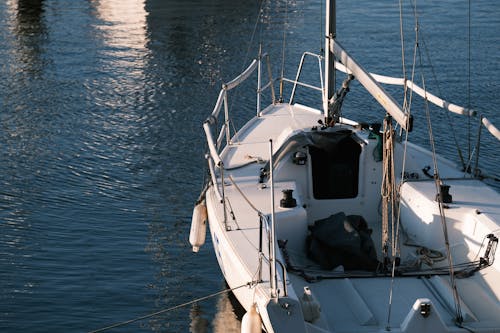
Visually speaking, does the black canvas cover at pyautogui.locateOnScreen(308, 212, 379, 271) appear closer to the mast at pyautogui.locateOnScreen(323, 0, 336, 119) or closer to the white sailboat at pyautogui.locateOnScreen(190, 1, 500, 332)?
the white sailboat at pyautogui.locateOnScreen(190, 1, 500, 332)

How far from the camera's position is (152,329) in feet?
52.4

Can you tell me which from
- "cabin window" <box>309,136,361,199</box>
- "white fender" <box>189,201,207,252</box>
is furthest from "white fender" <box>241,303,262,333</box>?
"cabin window" <box>309,136,361,199</box>

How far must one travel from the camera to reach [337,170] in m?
16.2

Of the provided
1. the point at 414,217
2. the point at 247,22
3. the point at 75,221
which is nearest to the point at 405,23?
the point at 247,22

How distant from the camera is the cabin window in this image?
638 inches

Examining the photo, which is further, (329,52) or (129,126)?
(129,126)

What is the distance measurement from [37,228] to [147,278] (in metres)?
3.65

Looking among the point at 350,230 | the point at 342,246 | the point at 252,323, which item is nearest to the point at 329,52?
the point at 350,230

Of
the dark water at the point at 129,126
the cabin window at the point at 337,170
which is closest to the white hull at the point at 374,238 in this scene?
the cabin window at the point at 337,170

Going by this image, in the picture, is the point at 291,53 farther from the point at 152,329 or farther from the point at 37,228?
the point at 152,329

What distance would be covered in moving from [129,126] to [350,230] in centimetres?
1416

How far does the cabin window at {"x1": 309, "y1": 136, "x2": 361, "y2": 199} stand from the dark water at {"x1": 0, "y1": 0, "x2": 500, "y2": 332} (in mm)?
2721

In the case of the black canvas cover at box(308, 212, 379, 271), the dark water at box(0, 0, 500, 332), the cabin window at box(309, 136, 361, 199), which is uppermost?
the cabin window at box(309, 136, 361, 199)

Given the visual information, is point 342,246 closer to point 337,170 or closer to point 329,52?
point 337,170
